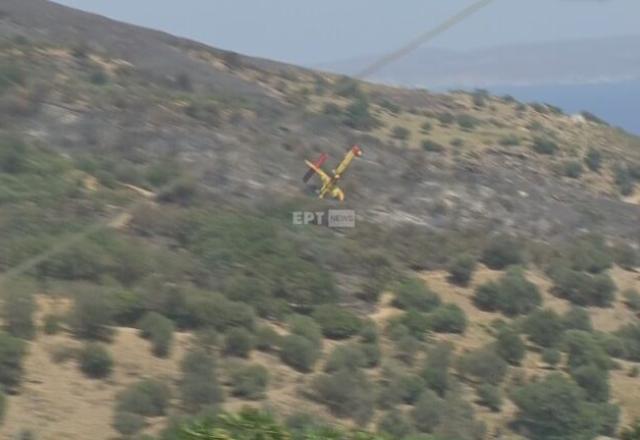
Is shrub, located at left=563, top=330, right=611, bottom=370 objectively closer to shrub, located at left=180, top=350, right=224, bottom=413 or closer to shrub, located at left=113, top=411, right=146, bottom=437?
shrub, located at left=180, top=350, right=224, bottom=413

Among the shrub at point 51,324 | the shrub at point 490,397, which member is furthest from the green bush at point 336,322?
the shrub at point 51,324

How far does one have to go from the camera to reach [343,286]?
2542 centimetres

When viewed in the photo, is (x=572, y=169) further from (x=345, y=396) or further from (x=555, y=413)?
(x=345, y=396)

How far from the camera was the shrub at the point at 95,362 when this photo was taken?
58.2 ft

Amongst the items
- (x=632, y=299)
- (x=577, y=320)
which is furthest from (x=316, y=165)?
(x=577, y=320)

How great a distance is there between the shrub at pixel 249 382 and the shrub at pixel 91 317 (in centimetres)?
182

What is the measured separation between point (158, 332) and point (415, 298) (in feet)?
22.1

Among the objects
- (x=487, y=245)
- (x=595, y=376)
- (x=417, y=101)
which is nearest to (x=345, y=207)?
(x=487, y=245)

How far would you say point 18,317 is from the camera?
59.4 feet

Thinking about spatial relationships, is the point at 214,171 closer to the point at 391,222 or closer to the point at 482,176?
the point at 391,222

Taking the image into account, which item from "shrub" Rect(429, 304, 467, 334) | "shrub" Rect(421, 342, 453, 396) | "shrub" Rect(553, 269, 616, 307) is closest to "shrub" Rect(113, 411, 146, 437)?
"shrub" Rect(421, 342, 453, 396)

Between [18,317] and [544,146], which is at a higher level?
[544,146]

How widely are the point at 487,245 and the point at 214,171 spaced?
6.56 m

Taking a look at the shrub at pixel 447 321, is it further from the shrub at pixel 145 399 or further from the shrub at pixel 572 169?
the shrub at pixel 572 169
